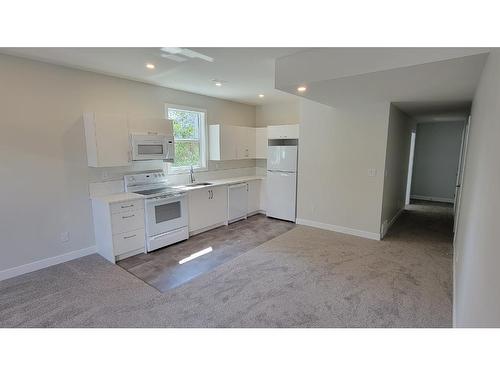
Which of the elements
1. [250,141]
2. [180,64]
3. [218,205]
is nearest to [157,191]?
[218,205]

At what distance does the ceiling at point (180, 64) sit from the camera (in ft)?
8.93

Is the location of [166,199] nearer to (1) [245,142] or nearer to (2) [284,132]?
(1) [245,142]

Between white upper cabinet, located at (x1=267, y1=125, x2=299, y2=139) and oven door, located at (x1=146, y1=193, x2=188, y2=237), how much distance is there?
2241 mm

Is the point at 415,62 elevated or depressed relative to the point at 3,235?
elevated

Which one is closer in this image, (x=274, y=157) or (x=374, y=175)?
(x=374, y=175)

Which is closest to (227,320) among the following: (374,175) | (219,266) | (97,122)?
(219,266)

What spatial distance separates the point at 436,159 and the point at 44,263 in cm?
903

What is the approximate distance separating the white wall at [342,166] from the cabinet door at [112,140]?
2987 mm

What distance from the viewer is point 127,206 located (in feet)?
11.6

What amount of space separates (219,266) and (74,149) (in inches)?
97.1

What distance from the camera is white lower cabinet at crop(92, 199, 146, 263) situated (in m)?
3.44

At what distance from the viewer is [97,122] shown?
135 inches

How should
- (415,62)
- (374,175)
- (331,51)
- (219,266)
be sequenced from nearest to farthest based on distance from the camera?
(415,62) < (331,51) < (219,266) < (374,175)

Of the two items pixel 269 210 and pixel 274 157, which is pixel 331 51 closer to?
pixel 274 157
